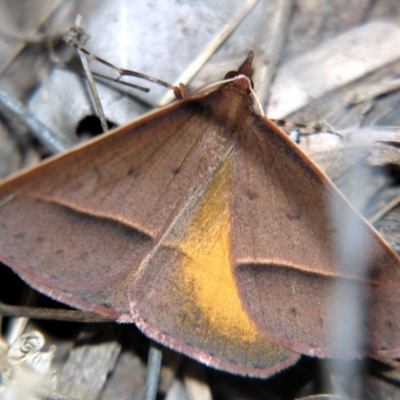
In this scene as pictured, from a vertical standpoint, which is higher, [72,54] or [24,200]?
[72,54]

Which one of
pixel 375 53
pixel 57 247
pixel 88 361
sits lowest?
pixel 88 361

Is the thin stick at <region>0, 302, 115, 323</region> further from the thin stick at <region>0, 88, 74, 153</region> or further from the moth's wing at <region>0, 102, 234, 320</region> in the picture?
the thin stick at <region>0, 88, 74, 153</region>

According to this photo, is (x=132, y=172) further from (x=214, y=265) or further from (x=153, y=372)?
(x=153, y=372)

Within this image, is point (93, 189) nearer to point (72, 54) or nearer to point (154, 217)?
point (154, 217)

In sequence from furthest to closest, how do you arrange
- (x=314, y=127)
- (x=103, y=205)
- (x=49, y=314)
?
1. (x=314, y=127)
2. (x=49, y=314)
3. (x=103, y=205)

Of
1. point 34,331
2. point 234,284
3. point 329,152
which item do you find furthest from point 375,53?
point 34,331

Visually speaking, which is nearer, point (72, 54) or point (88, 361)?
point (88, 361)

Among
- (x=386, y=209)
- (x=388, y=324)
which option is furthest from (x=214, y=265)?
(x=386, y=209)
